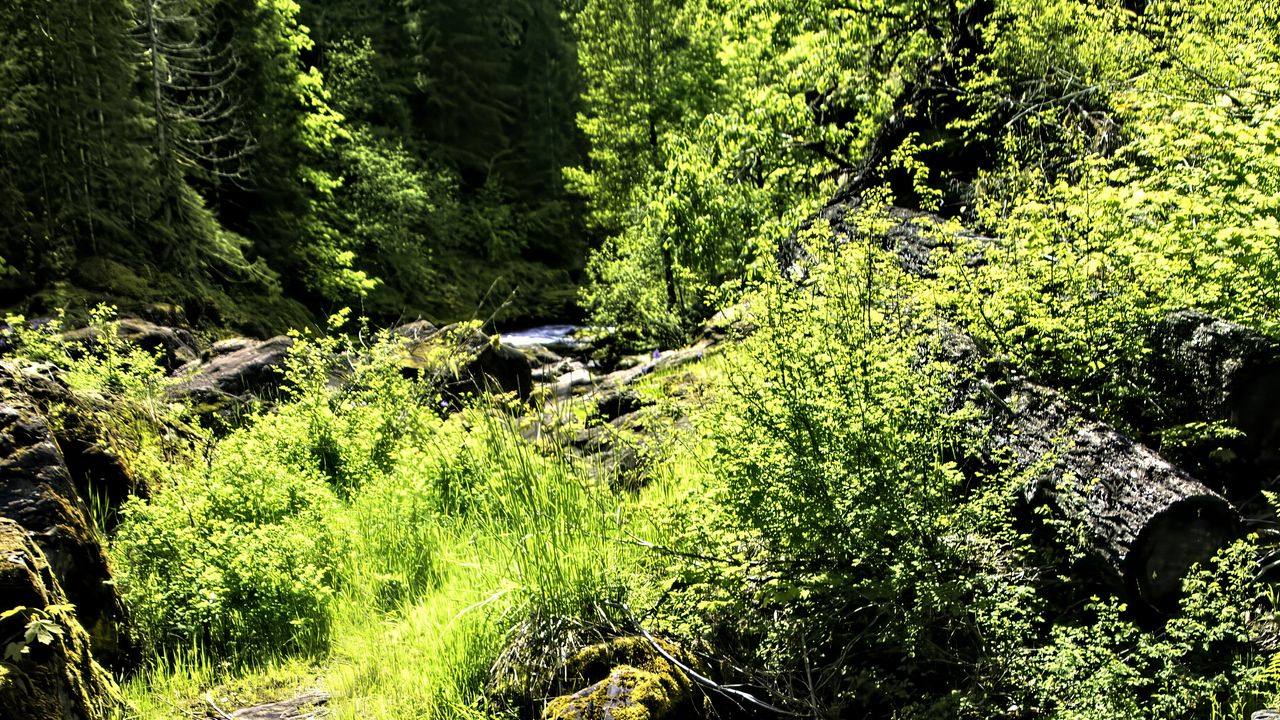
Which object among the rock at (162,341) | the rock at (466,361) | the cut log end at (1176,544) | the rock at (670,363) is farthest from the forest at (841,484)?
the rock at (162,341)

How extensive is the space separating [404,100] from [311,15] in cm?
460

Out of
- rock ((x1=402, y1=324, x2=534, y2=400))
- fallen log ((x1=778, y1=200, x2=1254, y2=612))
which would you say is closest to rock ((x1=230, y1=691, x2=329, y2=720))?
fallen log ((x1=778, y1=200, x2=1254, y2=612))

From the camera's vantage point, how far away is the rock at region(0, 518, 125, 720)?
295 centimetres

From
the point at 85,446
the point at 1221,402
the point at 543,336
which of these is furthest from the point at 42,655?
the point at 543,336

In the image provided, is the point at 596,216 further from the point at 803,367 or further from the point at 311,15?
the point at 803,367

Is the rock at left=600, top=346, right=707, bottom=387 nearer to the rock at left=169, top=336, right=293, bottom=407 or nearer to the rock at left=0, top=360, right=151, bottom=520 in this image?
the rock at left=169, top=336, right=293, bottom=407

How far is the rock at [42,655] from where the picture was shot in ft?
9.67

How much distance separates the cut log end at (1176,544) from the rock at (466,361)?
6.57 m

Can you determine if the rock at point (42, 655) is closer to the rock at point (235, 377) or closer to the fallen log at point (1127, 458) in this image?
the fallen log at point (1127, 458)

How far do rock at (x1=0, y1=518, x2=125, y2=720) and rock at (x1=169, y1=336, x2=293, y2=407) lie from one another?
16.9ft

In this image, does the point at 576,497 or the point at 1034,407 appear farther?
the point at 576,497

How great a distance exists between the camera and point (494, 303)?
30484 mm

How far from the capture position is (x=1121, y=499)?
301cm

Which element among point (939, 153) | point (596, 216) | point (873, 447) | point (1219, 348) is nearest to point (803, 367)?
point (873, 447)
